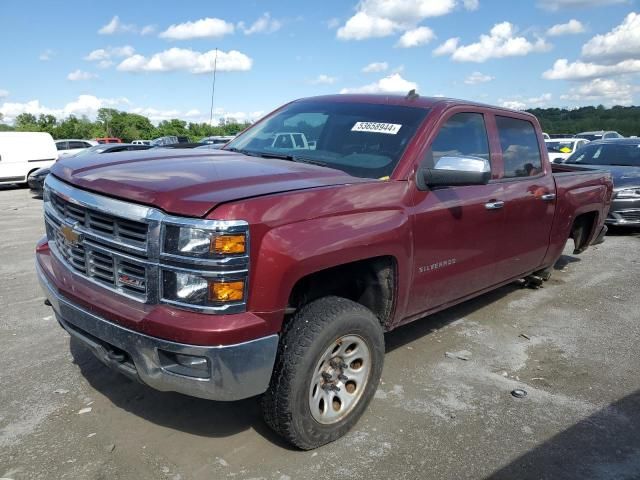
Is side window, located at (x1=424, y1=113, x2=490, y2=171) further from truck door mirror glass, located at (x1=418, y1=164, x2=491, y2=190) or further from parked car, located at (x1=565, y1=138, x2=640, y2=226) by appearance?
parked car, located at (x1=565, y1=138, x2=640, y2=226)

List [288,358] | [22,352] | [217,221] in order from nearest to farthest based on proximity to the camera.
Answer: [217,221] < [288,358] < [22,352]

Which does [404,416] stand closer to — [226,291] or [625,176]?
[226,291]

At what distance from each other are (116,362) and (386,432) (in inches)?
61.0

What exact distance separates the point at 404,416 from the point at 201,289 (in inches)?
63.8

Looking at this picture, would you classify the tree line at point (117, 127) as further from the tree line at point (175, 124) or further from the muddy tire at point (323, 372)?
the muddy tire at point (323, 372)

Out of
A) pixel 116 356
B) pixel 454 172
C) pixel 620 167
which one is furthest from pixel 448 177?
pixel 620 167


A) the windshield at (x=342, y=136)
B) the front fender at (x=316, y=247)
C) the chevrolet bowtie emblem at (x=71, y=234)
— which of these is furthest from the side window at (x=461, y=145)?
the chevrolet bowtie emblem at (x=71, y=234)

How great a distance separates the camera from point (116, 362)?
8.80 ft

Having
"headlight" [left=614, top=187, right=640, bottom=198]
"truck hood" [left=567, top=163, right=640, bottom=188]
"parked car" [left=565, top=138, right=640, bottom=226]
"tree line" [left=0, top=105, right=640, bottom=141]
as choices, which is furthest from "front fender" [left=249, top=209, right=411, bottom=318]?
"tree line" [left=0, top=105, right=640, bottom=141]

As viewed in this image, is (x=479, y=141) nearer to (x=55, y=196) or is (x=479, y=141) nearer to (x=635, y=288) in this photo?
(x=55, y=196)

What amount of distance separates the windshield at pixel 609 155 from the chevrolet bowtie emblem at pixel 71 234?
9.71 m

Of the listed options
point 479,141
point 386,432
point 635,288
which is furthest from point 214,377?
point 635,288

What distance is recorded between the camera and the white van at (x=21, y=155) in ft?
55.8

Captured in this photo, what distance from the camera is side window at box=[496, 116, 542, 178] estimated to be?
4.49m
